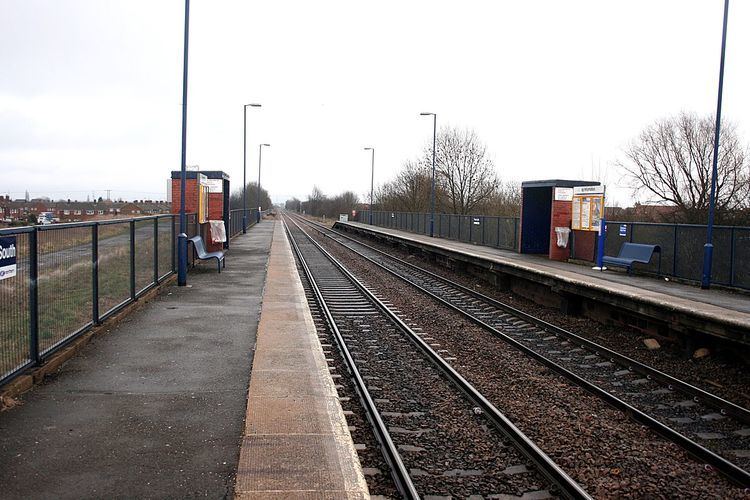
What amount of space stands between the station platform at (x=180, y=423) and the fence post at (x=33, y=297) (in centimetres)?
39

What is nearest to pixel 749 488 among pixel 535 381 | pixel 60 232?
pixel 535 381

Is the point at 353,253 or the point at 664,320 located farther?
the point at 353,253

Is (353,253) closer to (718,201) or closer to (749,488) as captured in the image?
(718,201)

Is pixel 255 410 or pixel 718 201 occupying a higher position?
pixel 718 201

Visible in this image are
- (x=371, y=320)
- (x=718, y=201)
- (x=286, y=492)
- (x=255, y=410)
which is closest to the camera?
(x=286, y=492)

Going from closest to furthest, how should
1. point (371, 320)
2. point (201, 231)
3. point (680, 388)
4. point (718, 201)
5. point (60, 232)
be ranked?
point (60, 232) → point (680, 388) → point (371, 320) → point (201, 231) → point (718, 201)

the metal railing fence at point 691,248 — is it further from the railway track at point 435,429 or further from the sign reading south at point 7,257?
the sign reading south at point 7,257

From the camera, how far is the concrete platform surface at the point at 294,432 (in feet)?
13.6

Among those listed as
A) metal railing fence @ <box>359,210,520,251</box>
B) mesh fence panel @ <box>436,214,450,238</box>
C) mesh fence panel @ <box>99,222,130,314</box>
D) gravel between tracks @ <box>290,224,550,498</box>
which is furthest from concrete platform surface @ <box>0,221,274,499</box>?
mesh fence panel @ <box>436,214,450,238</box>

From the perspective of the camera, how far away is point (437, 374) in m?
8.07

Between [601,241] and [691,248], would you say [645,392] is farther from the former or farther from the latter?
[601,241]

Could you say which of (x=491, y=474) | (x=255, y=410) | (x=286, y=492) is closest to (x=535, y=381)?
(x=491, y=474)

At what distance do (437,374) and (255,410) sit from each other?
121 inches

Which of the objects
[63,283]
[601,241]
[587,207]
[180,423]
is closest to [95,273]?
[63,283]
